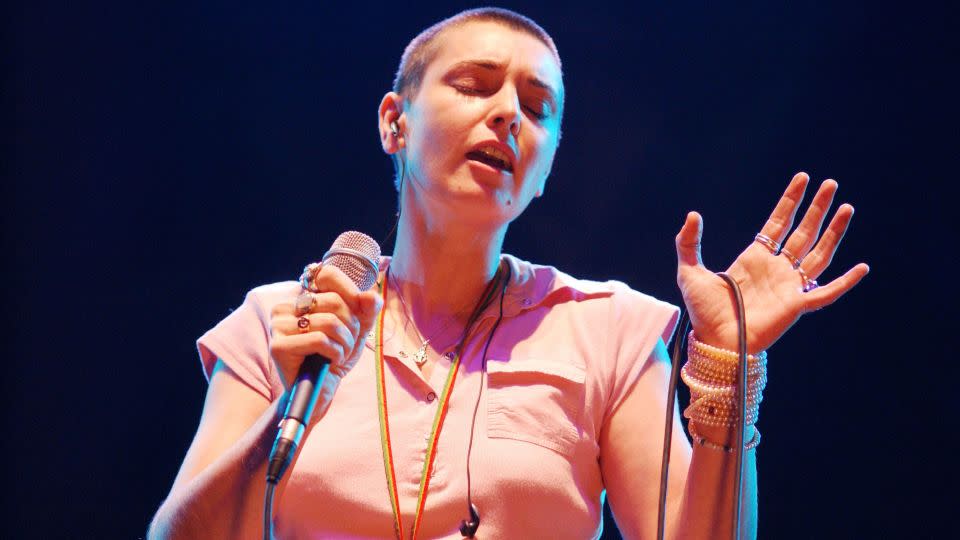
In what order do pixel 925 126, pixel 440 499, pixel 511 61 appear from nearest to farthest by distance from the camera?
pixel 440 499 → pixel 511 61 → pixel 925 126

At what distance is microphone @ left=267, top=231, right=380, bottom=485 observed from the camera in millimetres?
1127

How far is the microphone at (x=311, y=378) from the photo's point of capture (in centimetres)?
113

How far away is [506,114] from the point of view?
187cm

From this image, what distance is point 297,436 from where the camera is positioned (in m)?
1.15

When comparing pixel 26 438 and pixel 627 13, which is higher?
pixel 627 13

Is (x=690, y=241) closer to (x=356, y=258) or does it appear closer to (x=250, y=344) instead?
(x=356, y=258)

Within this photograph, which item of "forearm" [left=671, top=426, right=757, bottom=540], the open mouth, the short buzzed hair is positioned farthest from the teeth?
"forearm" [left=671, top=426, right=757, bottom=540]

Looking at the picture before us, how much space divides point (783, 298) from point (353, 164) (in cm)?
199

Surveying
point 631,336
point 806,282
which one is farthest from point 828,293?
point 631,336

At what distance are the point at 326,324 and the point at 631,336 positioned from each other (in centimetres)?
86

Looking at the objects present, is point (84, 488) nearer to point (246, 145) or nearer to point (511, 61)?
point (246, 145)

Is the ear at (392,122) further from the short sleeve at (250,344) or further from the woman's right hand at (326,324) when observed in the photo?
the woman's right hand at (326,324)

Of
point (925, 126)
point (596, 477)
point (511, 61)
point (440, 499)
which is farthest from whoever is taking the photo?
point (925, 126)

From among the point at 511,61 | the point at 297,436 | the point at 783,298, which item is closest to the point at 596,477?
the point at 783,298
